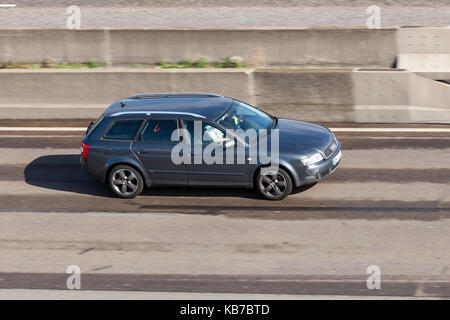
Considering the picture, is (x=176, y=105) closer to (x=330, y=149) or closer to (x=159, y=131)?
(x=159, y=131)

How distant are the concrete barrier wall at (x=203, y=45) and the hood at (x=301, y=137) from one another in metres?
4.52

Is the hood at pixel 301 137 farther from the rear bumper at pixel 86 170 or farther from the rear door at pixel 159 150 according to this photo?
the rear bumper at pixel 86 170

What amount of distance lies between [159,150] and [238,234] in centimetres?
228

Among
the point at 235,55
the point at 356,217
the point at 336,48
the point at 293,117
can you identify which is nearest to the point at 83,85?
the point at 235,55

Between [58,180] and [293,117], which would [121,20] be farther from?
[58,180]

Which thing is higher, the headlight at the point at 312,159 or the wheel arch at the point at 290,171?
the headlight at the point at 312,159

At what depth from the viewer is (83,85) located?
16.0 m

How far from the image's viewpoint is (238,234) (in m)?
9.95

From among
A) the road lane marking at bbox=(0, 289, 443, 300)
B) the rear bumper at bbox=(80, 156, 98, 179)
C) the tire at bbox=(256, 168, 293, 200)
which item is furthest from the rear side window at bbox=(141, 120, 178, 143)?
the road lane marking at bbox=(0, 289, 443, 300)

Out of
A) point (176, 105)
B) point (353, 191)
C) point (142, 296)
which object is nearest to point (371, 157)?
point (353, 191)

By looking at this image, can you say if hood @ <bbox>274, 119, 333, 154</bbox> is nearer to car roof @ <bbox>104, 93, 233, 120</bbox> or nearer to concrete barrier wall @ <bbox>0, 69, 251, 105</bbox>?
car roof @ <bbox>104, 93, 233, 120</bbox>

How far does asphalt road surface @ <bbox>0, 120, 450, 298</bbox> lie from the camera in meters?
8.61

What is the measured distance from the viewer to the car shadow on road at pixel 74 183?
38.1ft

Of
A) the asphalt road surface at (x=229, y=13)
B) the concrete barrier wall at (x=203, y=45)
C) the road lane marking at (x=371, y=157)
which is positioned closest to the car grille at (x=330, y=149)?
the road lane marking at (x=371, y=157)
